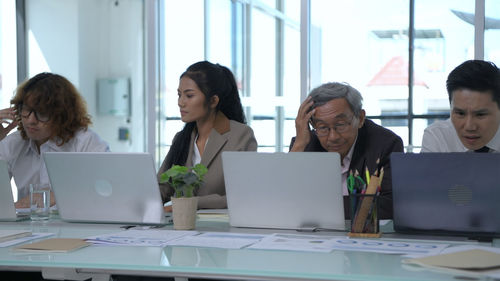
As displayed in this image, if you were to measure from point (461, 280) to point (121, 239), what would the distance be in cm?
101

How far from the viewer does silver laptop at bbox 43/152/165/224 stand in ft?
7.03

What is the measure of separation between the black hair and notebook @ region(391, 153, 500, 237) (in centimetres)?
80

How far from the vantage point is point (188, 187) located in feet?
7.03

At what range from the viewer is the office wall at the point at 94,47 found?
6379mm

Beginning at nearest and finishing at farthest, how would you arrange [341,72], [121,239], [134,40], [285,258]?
1. [285,258]
2. [121,239]
3. [341,72]
4. [134,40]

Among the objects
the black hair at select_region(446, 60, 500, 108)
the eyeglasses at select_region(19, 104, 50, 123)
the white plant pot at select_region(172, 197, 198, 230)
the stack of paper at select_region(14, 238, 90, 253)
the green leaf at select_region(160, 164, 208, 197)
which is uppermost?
the black hair at select_region(446, 60, 500, 108)

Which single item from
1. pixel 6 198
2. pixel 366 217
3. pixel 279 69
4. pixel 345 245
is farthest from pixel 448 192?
pixel 279 69

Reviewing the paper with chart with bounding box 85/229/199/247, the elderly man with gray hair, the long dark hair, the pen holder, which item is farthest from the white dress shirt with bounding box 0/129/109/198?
the pen holder

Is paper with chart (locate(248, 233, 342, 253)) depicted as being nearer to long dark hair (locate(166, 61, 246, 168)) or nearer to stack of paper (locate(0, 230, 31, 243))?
stack of paper (locate(0, 230, 31, 243))

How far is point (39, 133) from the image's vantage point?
10.6 feet

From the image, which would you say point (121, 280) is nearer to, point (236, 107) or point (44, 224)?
point (44, 224)

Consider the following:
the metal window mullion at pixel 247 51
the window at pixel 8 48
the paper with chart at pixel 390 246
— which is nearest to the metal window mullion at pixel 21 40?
the window at pixel 8 48

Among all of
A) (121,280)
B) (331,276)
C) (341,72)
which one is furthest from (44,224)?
(341,72)

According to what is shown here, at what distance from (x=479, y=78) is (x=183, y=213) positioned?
51.9 inches
